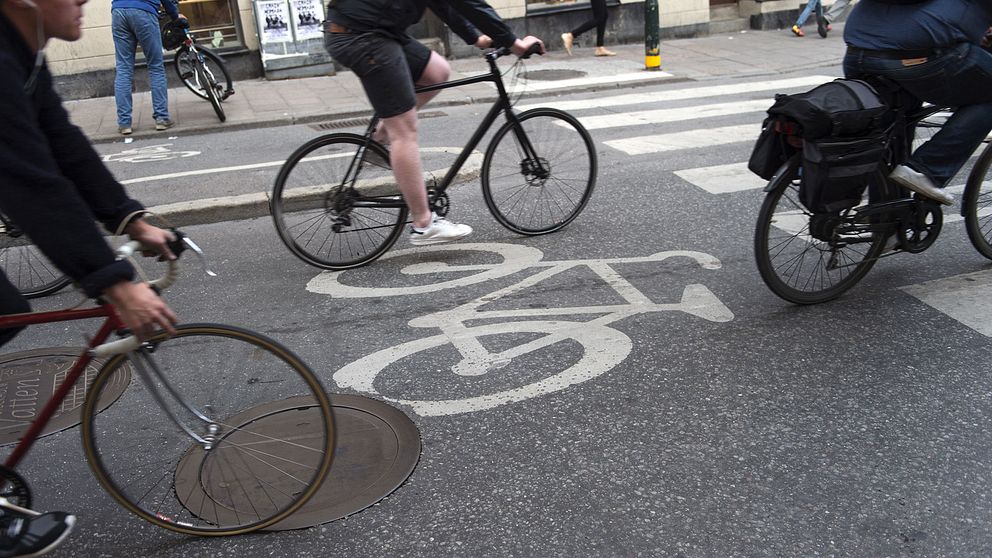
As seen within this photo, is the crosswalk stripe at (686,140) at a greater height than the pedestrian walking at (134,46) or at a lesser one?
lesser

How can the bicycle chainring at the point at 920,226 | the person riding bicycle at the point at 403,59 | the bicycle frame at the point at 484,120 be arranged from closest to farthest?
the bicycle chainring at the point at 920,226 → the person riding bicycle at the point at 403,59 → the bicycle frame at the point at 484,120

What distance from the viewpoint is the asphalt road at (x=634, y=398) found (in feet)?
9.07

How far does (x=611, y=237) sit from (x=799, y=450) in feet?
8.53

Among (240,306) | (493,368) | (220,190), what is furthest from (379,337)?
(220,190)

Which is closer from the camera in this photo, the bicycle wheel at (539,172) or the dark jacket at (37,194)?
the dark jacket at (37,194)

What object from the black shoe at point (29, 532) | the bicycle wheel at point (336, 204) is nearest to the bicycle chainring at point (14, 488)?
the black shoe at point (29, 532)

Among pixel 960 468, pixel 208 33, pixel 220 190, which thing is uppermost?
pixel 208 33

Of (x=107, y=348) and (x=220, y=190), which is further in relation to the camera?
(x=220, y=190)

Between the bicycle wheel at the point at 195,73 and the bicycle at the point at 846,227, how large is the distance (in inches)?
325

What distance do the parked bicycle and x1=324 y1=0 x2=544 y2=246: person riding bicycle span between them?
6082 millimetres

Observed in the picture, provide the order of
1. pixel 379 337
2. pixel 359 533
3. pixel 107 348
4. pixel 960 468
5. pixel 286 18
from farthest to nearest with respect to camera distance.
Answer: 1. pixel 286 18
2. pixel 379 337
3. pixel 960 468
4. pixel 359 533
5. pixel 107 348

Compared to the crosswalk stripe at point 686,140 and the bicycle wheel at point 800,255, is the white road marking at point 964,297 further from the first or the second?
the crosswalk stripe at point 686,140

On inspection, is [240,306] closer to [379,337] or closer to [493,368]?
[379,337]

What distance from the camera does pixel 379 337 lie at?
4215 millimetres
